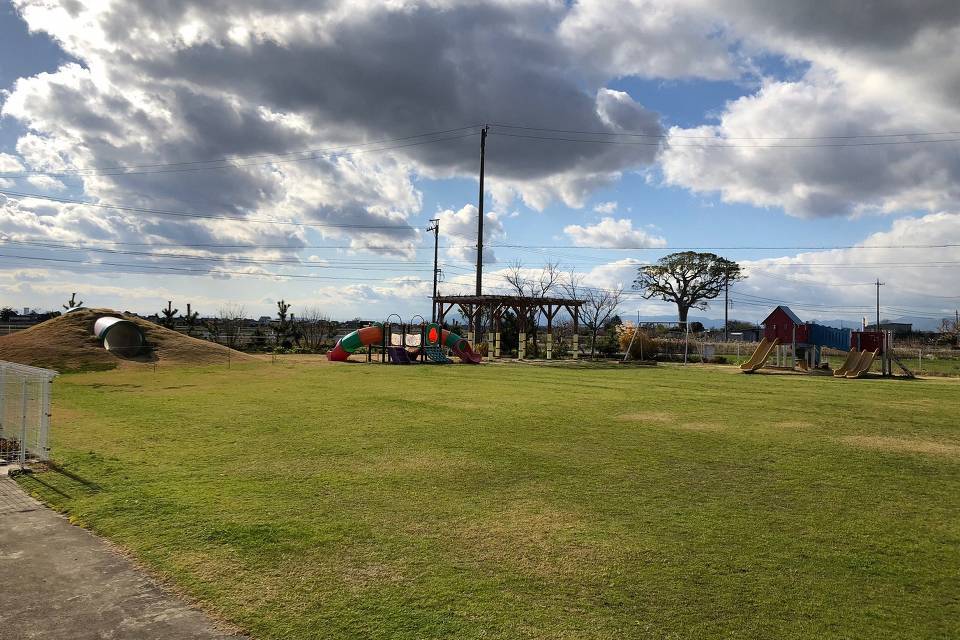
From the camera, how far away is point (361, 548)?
15.3 feet

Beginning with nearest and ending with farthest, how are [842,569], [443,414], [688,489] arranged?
[842,569] < [688,489] < [443,414]

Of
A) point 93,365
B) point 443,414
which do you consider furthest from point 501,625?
point 93,365

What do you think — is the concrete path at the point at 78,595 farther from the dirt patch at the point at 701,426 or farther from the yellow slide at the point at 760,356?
the yellow slide at the point at 760,356

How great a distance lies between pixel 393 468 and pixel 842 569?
461 cm

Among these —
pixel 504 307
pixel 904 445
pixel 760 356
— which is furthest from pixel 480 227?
pixel 904 445

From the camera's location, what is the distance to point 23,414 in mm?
7195

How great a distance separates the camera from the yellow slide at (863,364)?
24.4 metres

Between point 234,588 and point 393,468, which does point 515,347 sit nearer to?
point 393,468

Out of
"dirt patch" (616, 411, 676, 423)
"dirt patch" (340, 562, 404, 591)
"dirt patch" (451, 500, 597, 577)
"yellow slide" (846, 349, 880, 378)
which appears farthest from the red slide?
"dirt patch" (340, 562, 404, 591)

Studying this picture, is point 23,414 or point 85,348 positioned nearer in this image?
point 23,414

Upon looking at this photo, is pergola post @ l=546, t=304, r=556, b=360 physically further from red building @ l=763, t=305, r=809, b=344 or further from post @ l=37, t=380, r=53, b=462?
post @ l=37, t=380, r=53, b=462

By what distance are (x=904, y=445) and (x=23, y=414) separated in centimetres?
1194

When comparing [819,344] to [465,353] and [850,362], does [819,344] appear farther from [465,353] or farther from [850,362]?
[465,353]

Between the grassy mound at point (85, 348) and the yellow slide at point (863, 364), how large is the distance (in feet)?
82.2
